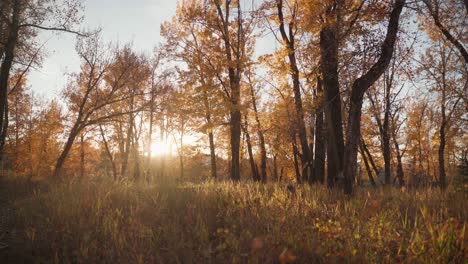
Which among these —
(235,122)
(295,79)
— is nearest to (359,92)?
(295,79)

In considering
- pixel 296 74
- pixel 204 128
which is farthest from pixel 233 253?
pixel 204 128

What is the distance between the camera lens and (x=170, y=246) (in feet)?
12.0

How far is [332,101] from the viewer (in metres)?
8.07

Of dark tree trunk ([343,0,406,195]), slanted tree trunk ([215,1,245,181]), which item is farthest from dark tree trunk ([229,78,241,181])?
dark tree trunk ([343,0,406,195])

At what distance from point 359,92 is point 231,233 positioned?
4712mm

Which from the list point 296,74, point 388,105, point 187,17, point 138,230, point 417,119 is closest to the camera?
point 138,230

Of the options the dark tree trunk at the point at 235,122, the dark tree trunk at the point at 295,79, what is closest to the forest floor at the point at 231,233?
the dark tree trunk at the point at 295,79

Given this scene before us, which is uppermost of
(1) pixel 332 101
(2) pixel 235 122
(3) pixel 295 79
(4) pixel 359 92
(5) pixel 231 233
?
(3) pixel 295 79

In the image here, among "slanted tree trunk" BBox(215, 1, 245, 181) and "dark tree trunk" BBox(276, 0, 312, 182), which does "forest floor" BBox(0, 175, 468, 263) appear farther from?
"slanted tree trunk" BBox(215, 1, 245, 181)

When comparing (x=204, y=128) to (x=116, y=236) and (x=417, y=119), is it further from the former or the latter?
(x=417, y=119)

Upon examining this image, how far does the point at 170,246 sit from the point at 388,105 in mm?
16977

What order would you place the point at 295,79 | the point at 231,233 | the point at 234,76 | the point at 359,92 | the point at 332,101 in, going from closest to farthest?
the point at 231,233
the point at 359,92
the point at 332,101
the point at 295,79
the point at 234,76

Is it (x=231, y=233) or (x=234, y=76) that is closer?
(x=231, y=233)

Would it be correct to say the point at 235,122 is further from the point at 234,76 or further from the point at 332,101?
the point at 332,101
